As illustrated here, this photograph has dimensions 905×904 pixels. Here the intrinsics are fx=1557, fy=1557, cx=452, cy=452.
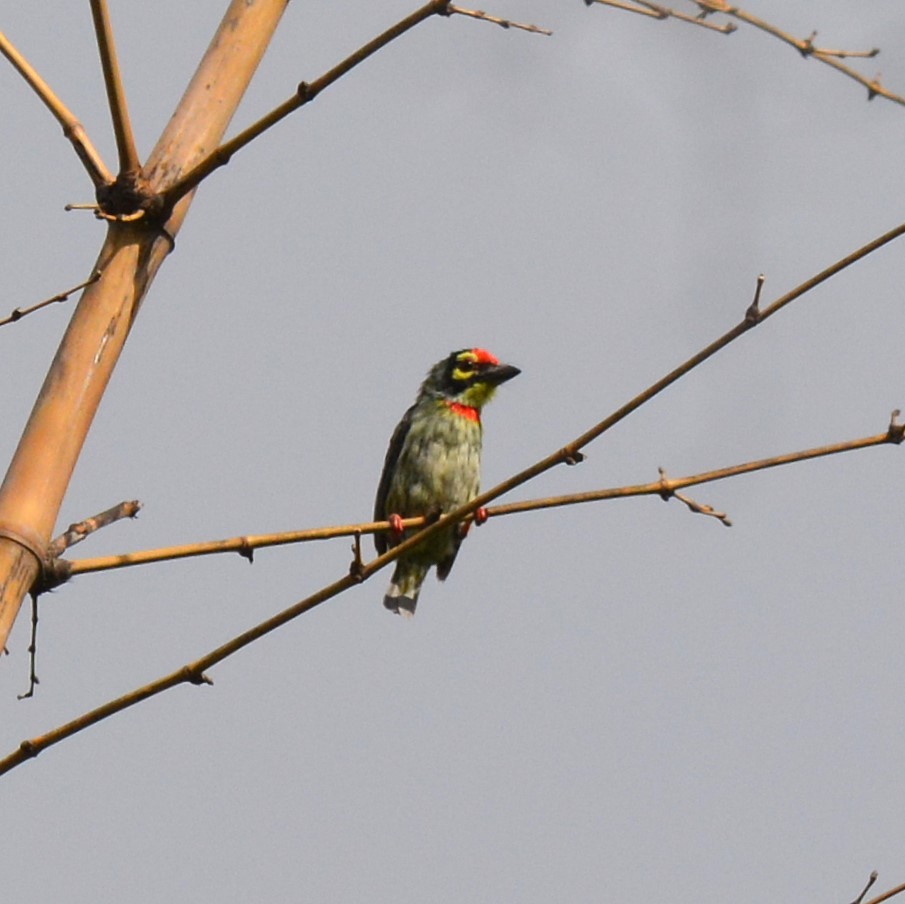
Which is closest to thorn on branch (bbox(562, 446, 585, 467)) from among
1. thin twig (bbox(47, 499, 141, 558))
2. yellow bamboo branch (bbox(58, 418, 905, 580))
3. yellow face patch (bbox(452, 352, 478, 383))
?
yellow bamboo branch (bbox(58, 418, 905, 580))

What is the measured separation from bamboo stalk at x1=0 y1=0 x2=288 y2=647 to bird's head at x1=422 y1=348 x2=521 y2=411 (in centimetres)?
419

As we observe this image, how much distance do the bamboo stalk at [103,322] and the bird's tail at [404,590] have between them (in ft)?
15.0

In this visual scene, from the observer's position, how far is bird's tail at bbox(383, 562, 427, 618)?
7.46 meters

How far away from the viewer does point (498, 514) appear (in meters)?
2.85

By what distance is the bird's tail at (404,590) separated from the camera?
7465mm

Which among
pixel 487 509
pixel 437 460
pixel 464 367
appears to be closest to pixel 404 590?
pixel 437 460

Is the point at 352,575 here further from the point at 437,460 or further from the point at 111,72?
the point at 437,460

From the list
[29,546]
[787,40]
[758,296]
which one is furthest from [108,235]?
[787,40]

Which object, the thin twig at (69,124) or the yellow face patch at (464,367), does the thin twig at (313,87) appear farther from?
the yellow face patch at (464,367)

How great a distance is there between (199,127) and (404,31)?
0.60 metres

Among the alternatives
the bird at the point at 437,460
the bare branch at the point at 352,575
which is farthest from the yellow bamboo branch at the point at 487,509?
the bird at the point at 437,460

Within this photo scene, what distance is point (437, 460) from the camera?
23.4 ft

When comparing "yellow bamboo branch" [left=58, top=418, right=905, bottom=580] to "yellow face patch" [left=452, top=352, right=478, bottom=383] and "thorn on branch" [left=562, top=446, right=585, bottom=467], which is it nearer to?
"thorn on branch" [left=562, top=446, right=585, bottom=467]

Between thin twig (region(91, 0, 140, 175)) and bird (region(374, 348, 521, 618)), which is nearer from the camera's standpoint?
thin twig (region(91, 0, 140, 175))
